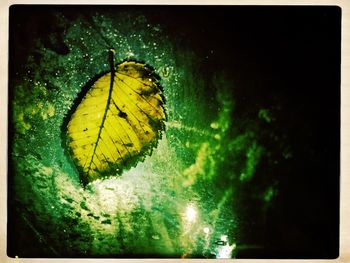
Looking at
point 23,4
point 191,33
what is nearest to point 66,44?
point 23,4

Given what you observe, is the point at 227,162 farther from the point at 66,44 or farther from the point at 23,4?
the point at 23,4

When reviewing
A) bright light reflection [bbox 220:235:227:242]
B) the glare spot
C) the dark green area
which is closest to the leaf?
the dark green area

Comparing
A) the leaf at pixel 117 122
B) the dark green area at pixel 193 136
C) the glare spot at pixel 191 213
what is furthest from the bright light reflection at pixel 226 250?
the leaf at pixel 117 122

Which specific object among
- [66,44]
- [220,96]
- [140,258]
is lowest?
[140,258]

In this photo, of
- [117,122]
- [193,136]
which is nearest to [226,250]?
[193,136]

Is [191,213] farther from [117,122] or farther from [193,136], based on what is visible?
[117,122]
